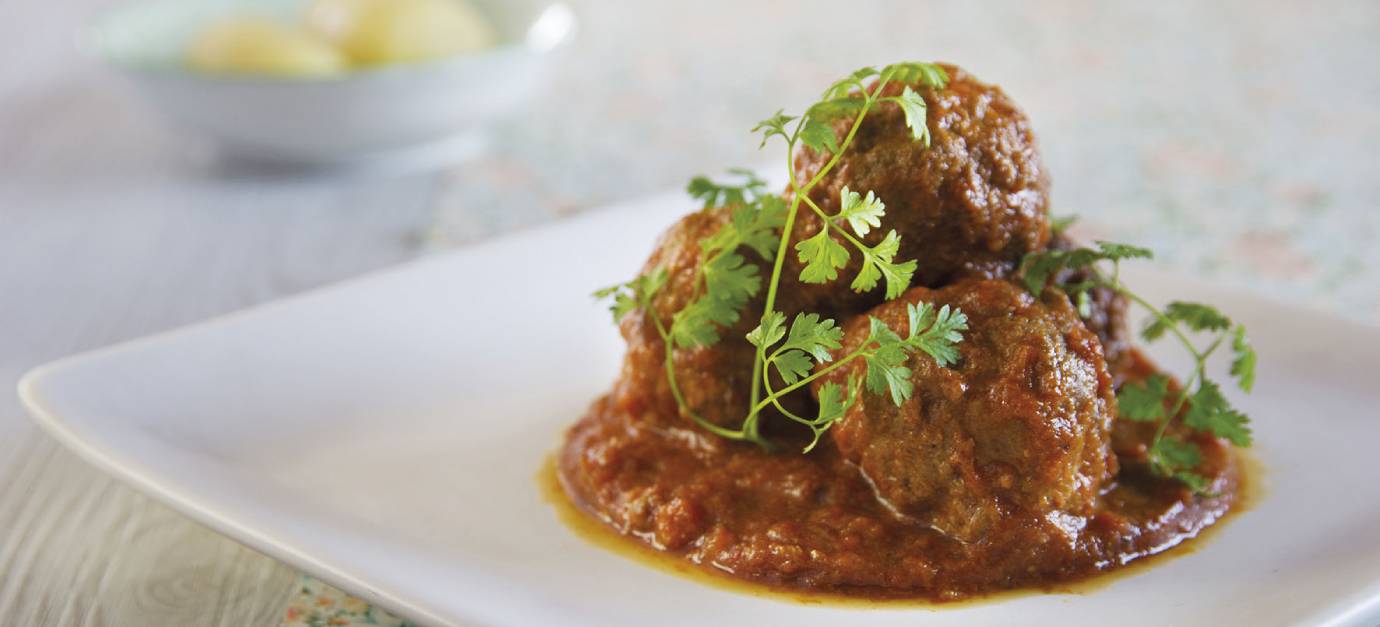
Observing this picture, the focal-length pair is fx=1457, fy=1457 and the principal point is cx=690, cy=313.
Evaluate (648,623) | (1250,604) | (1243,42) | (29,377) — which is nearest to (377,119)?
(29,377)

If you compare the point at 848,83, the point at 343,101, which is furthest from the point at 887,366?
the point at 343,101

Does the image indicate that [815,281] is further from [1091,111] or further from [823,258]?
[1091,111]

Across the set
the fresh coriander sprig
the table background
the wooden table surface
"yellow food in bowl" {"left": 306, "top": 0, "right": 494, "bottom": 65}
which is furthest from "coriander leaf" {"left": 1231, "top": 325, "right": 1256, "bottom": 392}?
"yellow food in bowl" {"left": 306, "top": 0, "right": 494, "bottom": 65}

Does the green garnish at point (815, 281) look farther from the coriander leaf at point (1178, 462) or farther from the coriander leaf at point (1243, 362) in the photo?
the coriander leaf at point (1243, 362)

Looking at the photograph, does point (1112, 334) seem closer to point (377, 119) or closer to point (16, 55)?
point (377, 119)

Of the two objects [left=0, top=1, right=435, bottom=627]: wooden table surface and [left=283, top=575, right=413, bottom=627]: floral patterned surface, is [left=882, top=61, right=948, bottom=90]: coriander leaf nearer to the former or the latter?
[left=283, top=575, right=413, bottom=627]: floral patterned surface

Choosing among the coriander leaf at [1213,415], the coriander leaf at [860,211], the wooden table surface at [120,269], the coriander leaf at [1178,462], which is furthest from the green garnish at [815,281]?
the wooden table surface at [120,269]
